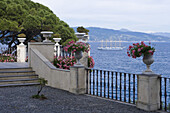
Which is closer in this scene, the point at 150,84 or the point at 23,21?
the point at 150,84

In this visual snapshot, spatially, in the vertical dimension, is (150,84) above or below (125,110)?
above

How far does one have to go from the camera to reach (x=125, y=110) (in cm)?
834

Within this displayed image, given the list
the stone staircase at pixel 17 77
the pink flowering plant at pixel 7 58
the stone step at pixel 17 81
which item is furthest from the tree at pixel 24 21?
the stone step at pixel 17 81

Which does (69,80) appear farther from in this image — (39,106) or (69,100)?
(39,106)

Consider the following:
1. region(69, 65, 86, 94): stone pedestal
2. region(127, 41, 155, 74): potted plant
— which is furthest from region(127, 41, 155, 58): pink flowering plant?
region(69, 65, 86, 94): stone pedestal

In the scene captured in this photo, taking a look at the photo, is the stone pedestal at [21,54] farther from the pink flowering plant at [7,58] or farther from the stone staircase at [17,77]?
the stone staircase at [17,77]

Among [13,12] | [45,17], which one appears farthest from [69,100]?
[45,17]

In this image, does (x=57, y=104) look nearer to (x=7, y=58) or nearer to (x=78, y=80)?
(x=78, y=80)

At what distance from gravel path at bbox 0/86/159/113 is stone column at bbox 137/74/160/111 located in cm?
30

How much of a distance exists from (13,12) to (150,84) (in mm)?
26785

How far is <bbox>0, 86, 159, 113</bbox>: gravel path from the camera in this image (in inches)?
328

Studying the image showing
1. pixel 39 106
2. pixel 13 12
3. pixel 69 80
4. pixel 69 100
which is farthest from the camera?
pixel 13 12

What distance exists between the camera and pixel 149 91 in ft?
26.9

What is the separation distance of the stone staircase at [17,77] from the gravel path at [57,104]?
152 cm
